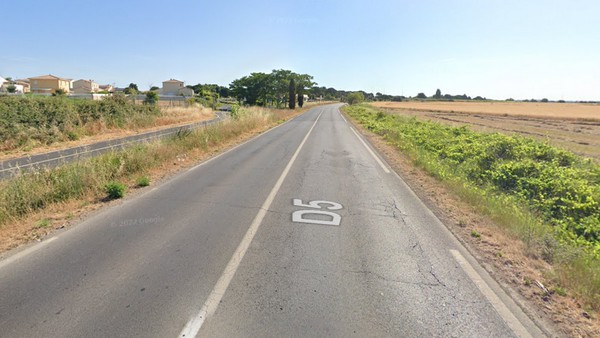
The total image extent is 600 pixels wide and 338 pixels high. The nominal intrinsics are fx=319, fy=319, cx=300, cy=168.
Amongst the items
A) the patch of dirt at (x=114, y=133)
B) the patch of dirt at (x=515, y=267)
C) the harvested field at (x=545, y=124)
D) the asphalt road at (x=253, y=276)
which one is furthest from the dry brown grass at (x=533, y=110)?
the asphalt road at (x=253, y=276)

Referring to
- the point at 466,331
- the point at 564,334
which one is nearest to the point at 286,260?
the point at 466,331

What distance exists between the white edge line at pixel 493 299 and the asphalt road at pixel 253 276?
0.05ft

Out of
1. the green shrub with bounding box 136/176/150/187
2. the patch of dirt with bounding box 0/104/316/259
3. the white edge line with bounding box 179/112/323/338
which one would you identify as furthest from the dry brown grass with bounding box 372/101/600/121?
the patch of dirt with bounding box 0/104/316/259

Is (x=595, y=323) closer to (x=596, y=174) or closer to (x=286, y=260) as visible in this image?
(x=286, y=260)

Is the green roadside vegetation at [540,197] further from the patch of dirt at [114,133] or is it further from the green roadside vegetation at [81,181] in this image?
the patch of dirt at [114,133]

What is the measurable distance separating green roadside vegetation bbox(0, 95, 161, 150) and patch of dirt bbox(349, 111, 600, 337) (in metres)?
18.1

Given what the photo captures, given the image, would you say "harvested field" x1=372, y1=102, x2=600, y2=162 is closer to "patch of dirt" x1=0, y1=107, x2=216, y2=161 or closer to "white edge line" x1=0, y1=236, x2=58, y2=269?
"white edge line" x1=0, y1=236, x2=58, y2=269

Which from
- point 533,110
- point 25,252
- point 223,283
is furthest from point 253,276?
point 533,110

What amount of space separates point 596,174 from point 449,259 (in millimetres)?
6174

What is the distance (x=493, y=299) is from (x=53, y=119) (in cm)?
2151

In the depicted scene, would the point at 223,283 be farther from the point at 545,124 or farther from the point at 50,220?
the point at 545,124

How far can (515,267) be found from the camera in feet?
13.8

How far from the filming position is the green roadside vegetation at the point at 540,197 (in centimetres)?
415

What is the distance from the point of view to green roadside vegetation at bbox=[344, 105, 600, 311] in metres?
4.15
